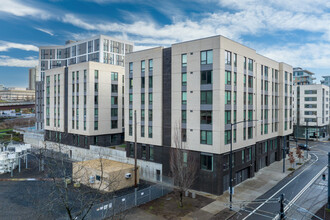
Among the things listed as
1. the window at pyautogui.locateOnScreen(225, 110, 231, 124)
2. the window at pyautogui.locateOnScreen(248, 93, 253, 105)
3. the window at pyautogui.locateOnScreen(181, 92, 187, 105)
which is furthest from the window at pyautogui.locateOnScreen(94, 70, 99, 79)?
the window at pyautogui.locateOnScreen(248, 93, 253, 105)

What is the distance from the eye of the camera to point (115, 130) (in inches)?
2021

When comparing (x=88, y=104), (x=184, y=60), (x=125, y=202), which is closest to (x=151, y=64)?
(x=184, y=60)

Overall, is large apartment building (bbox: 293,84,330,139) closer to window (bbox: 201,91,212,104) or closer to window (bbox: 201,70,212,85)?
window (bbox: 201,91,212,104)

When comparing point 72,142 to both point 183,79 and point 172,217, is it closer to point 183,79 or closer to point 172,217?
point 183,79

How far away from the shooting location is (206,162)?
2927 cm

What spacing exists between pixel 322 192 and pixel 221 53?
878 inches

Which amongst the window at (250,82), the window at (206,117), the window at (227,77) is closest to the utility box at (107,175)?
the window at (206,117)

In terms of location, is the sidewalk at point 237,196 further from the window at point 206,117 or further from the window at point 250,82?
the window at point 250,82

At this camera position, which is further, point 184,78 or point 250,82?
point 250,82

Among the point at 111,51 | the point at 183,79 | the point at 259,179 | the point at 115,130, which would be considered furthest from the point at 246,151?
the point at 111,51

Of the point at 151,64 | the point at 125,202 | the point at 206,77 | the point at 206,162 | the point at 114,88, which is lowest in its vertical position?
the point at 125,202

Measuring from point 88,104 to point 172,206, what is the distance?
97.6 ft

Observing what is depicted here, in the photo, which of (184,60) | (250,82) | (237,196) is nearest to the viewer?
(237,196)

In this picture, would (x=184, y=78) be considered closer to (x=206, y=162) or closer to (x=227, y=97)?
(x=227, y=97)
